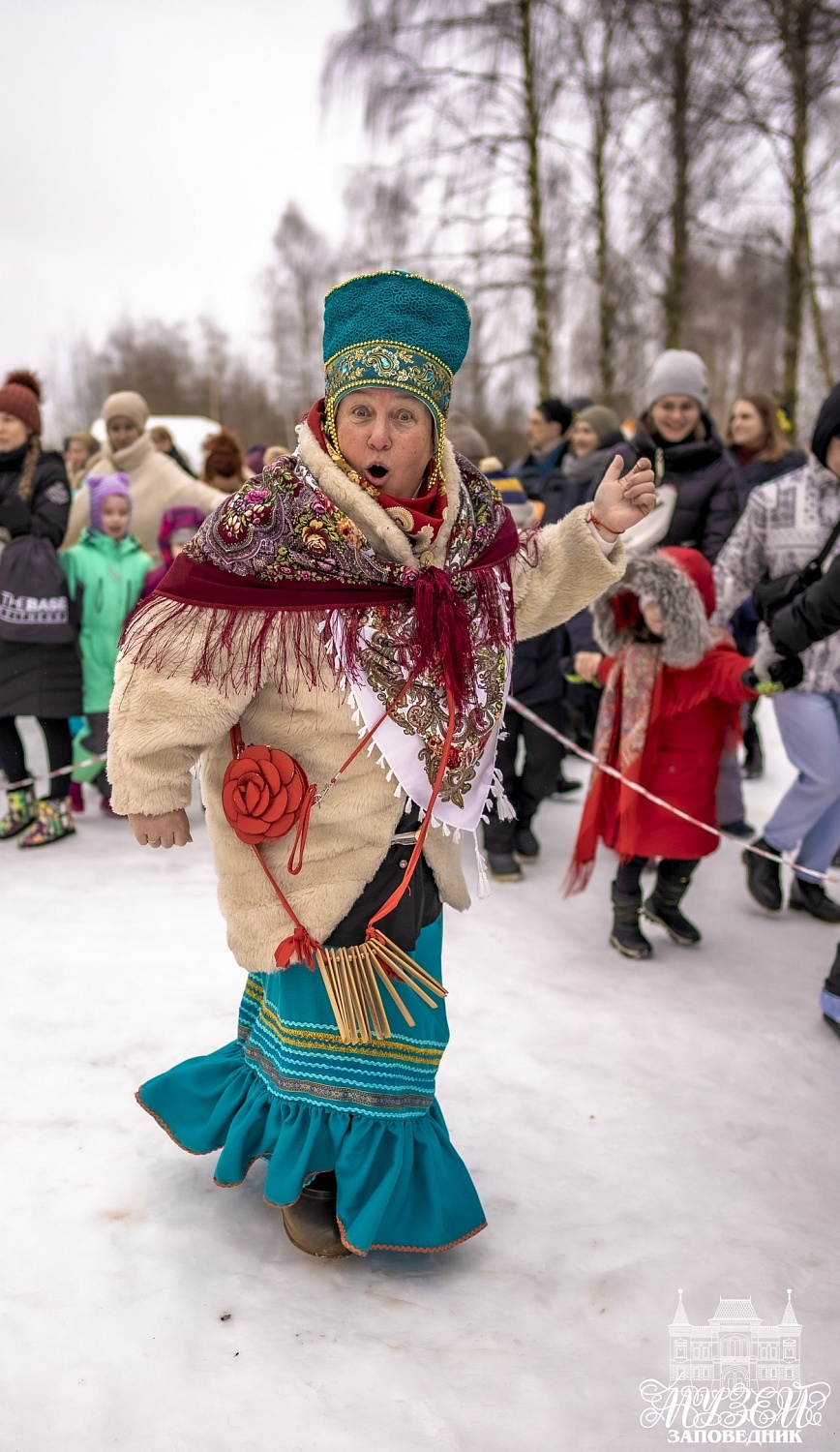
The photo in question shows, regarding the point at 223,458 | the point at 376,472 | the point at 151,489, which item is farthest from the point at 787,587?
the point at 223,458

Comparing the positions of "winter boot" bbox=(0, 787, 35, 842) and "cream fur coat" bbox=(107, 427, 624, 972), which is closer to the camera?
"cream fur coat" bbox=(107, 427, 624, 972)

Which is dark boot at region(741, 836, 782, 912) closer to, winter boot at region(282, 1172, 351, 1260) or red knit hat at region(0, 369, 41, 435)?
winter boot at region(282, 1172, 351, 1260)

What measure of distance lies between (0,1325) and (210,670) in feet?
4.07

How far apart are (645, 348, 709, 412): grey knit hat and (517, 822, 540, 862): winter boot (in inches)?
76.1

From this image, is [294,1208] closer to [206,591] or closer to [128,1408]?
[128,1408]

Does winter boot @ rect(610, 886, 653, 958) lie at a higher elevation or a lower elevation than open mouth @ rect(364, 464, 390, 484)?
lower

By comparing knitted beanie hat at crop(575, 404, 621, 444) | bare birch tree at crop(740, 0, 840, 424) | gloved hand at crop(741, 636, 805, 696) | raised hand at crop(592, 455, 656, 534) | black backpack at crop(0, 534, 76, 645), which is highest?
bare birch tree at crop(740, 0, 840, 424)

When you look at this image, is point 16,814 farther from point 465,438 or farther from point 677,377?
point 677,377

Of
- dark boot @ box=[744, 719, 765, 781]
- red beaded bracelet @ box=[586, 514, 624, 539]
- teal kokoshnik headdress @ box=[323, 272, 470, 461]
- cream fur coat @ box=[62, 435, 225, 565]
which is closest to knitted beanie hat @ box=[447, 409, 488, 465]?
cream fur coat @ box=[62, 435, 225, 565]

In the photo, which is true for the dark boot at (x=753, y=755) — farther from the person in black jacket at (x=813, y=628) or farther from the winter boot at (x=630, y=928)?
the person in black jacket at (x=813, y=628)

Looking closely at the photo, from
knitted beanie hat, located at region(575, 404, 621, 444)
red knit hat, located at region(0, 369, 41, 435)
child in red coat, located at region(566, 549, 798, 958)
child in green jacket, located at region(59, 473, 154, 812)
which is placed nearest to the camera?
child in red coat, located at region(566, 549, 798, 958)

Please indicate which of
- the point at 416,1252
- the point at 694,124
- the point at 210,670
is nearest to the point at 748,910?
the point at 416,1252

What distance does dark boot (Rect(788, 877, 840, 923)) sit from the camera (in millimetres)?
4367

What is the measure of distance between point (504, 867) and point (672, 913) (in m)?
0.87
